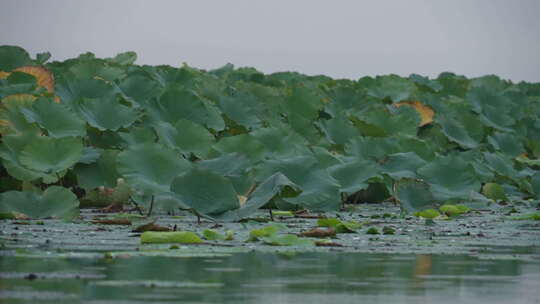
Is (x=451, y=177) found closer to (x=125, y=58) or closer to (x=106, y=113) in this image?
(x=106, y=113)

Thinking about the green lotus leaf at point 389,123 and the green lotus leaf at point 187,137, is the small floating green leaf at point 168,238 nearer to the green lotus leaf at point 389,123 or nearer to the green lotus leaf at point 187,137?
the green lotus leaf at point 187,137

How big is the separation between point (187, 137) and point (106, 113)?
1.71 ft

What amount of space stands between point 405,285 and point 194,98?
366cm

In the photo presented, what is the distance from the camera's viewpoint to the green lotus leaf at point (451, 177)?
6.16m

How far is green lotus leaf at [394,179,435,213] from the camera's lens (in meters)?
5.88

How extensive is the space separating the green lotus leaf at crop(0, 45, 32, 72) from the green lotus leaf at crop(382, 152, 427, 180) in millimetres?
2597

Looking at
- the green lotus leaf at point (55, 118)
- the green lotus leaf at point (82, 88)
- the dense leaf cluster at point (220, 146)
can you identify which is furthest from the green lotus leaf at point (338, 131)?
the green lotus leaf at point (55, 118)

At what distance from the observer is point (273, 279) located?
300 centimetres

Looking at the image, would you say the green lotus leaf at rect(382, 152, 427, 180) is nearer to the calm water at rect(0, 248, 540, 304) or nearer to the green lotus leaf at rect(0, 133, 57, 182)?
the green lotus leaf at rect(0, 133, 57, 182)

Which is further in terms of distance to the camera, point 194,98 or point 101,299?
point 194,98

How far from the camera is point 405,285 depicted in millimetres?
2936

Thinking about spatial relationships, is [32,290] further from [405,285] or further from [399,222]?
[399,222]

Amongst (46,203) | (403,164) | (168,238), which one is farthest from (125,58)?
(168,238)

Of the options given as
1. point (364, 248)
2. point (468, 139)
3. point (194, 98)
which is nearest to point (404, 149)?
point (194, 98)
